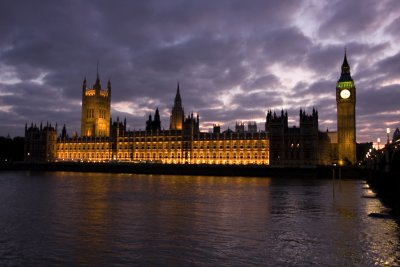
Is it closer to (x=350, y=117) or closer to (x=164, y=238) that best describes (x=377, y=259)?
(x=164, y=238)

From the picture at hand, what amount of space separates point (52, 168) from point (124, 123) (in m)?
32.4

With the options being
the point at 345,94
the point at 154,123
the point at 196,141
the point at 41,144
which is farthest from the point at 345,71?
the point at 41,144

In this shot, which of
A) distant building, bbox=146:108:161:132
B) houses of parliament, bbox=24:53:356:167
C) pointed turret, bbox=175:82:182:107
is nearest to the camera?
houses of parliament, bbox=24:53:356:167

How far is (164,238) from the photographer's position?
917 inches

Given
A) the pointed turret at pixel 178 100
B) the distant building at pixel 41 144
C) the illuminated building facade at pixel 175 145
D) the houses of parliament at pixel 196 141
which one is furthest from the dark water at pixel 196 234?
the distant building at pixel 41 144

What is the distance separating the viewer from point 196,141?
135000mm

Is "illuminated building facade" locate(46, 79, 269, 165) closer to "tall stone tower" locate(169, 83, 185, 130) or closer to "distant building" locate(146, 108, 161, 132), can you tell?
"tall stone tower" locate(169, 83, 185, 130)

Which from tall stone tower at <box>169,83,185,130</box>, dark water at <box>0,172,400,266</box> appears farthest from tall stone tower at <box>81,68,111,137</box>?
dark water at <box>0,172,400,266</box>

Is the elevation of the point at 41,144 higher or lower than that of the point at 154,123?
lower

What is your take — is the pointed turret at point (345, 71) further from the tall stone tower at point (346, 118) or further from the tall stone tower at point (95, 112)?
the tall stone tower at point (95, 112)

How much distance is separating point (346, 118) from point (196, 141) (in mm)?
42634

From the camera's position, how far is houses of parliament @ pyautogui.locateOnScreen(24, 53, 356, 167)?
11606 cm

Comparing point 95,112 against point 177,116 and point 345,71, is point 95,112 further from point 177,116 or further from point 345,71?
point 345,71

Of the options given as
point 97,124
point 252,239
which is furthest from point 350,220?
point 97,124
